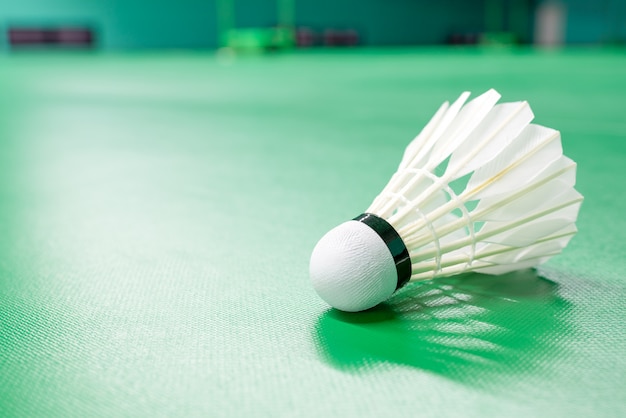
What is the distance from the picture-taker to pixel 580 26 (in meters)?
28.2

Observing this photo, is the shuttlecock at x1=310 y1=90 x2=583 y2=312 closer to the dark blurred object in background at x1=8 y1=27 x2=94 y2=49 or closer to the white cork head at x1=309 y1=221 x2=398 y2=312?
the white cork head at x1=309 y1=221 x2=398 y2=312

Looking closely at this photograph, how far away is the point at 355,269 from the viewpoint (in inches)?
36.9

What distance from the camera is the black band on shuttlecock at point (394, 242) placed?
952mm

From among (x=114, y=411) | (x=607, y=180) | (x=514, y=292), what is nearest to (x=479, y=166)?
(x=514, y=292)

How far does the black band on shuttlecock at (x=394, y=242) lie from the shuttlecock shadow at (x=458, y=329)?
8 cm

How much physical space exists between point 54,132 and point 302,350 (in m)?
3.02

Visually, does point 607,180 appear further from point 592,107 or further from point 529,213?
point 592,107

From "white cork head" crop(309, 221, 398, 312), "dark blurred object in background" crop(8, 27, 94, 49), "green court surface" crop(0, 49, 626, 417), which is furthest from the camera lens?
"dark blurred object in background" crop(8, 27, 94, 49)

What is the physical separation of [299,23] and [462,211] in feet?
72.6

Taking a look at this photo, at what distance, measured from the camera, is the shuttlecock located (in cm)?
95

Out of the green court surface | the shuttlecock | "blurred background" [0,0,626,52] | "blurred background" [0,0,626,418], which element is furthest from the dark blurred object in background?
the shuttlecock

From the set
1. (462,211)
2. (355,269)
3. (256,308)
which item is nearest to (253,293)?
(256,308)

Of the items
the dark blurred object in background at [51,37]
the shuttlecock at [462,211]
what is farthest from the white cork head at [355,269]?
the dark blurred object in background at [51,37]

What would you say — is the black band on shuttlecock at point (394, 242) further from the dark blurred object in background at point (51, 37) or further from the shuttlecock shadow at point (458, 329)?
the dark blurred object in background at point (51, 37)
